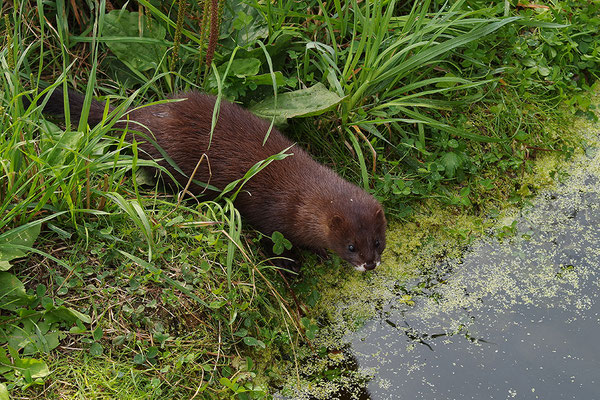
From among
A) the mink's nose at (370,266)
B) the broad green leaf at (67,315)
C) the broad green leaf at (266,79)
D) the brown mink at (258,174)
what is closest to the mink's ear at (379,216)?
the brown mink at (258,174)

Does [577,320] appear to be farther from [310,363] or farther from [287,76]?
[287,76]

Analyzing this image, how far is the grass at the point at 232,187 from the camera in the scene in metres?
3.29

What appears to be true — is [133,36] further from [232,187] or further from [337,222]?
[337,222]

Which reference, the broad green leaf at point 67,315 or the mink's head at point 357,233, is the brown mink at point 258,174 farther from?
the broad green leaf at point 67,315

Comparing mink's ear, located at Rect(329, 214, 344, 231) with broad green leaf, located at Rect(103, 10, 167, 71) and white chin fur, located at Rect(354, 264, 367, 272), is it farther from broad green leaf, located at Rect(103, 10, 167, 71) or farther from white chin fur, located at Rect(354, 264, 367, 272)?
broad green leaf, located at Rect(103, 10, 167, 71)

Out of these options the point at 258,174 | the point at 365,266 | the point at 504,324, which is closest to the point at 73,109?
the point at 258,174

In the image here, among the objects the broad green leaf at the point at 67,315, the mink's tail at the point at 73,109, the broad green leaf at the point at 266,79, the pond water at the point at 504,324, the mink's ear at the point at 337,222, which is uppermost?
the broad green leaf at the point at 266,79

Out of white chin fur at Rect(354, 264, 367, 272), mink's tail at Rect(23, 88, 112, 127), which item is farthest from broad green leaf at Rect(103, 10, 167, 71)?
white chin fur at Rect(354, 264, 367, 272)

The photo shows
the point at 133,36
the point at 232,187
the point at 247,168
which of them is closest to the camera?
the point at 232,187

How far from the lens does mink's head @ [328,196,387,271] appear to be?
13.1ft

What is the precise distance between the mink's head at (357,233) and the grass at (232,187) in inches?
9.7

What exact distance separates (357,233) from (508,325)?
0.90m

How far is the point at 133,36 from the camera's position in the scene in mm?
4691

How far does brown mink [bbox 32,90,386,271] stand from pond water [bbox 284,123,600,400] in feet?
1.43
